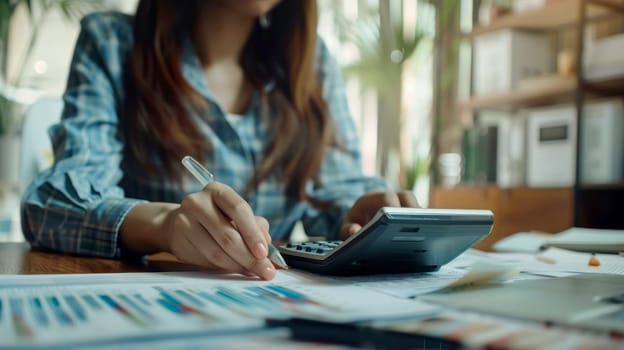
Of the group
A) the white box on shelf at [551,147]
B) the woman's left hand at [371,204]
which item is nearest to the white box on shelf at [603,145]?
the white box on shelf at [551,147]

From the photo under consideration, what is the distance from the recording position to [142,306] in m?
0.33

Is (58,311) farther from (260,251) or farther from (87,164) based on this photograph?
(87,164)

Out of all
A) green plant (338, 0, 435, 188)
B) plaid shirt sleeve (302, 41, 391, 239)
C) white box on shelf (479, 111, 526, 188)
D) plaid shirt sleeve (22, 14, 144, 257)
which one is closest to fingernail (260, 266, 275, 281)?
plaid shirt sleeve (22, 14, 144, 257)

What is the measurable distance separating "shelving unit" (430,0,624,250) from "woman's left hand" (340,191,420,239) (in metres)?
1.02

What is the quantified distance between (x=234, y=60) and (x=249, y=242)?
72 centimetres

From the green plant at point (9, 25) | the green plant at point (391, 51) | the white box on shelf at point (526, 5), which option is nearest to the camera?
the white box on shelf at point (526, 5)

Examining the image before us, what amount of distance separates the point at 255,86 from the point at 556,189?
116cm

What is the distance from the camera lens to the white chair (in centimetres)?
103

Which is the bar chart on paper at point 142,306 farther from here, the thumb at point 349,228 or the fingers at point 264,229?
the thumb at point 349,228

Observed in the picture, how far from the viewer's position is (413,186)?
2.65 meters

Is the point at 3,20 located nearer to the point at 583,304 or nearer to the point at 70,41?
the point at 70,41

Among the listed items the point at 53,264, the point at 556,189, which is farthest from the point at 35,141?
the point at 556,189

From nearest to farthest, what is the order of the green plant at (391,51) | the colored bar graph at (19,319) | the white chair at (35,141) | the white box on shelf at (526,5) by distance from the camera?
the colored bar graph at (19,319) → the white chair at (35,141) → the white box on shelf at (526,5) → the green plant at (391,51)

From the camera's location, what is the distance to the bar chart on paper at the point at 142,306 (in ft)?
0.87
